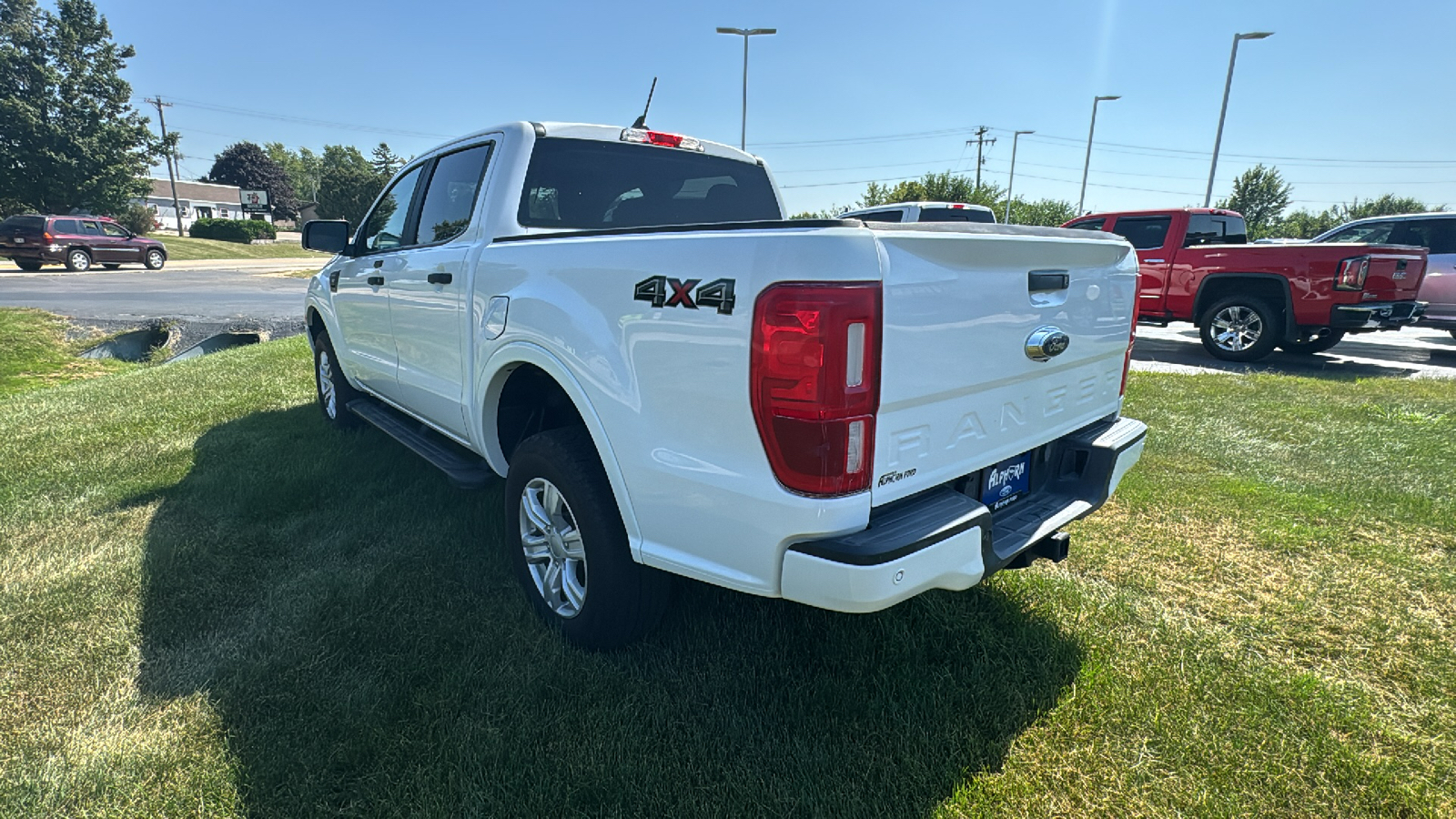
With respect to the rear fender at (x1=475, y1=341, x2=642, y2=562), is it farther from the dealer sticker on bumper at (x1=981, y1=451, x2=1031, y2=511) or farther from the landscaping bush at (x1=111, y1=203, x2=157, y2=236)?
the landscaping bush at (x1=111, y1=203, x2=157, y2=236)

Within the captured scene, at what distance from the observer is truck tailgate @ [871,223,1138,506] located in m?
1.88

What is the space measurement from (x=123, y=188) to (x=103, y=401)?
41878 mm

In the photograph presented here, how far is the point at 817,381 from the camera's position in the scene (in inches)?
69.2

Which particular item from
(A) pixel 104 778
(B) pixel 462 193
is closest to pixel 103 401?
(B) pixel 462 193

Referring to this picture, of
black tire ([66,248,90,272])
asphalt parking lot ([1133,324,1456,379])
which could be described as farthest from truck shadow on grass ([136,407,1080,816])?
black tire ([66,248,90,272])

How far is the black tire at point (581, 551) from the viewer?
2.38 meters

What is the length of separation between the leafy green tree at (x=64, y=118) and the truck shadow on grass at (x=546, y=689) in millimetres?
45324

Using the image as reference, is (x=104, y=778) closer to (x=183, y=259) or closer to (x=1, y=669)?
(x=1, y=669)

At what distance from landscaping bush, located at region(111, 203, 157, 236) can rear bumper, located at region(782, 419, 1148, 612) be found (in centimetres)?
4868

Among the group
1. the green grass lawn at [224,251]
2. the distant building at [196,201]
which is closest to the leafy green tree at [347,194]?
the distant building at [196,201]

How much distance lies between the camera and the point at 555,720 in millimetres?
2246

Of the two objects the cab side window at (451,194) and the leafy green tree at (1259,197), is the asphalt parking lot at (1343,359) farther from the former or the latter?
the leafy green tree at (1259,197)

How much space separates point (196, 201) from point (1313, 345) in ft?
283

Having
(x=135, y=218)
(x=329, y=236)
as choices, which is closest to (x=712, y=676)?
(x=329, y=236)
